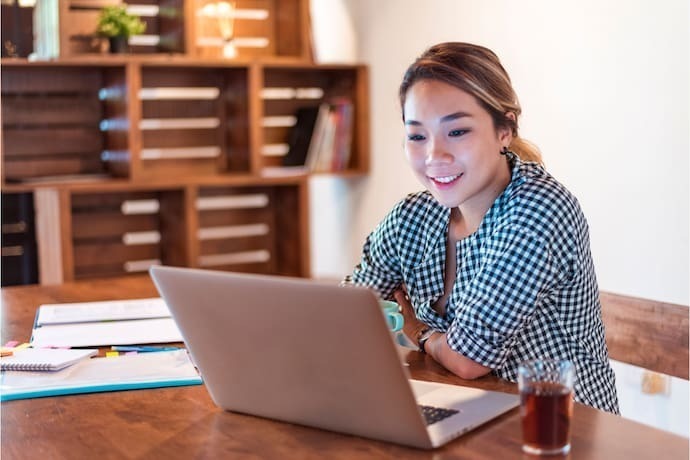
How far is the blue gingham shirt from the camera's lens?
1461 mm

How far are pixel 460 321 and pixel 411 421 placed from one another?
447mm

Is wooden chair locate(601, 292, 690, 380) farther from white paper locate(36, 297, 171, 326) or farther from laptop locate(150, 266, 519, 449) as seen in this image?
white paper locate(36, 297, 171, 326)

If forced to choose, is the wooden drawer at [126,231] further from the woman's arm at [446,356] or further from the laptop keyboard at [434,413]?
the laptop keyboard at [434,413]

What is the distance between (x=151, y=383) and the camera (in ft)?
4.61

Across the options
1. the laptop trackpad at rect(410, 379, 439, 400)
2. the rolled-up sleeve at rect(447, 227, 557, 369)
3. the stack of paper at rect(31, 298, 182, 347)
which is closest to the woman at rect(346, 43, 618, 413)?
the rolled-up sleeve at rect(447, 227, 557, 369)

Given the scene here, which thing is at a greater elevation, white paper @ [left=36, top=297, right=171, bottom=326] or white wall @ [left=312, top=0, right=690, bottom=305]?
white wall @ [left=312, top=0, right=690, bottom=305]

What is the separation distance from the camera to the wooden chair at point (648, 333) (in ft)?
5.32

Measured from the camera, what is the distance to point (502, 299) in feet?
4.79

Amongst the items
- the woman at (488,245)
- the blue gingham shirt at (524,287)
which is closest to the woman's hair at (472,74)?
the woman at (488,245)

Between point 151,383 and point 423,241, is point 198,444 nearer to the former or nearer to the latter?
point 151,383

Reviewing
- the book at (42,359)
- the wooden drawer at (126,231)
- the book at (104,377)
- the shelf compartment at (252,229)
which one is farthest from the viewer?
the shelf compartment at (252,229)

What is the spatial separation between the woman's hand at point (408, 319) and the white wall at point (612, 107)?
1.21 m

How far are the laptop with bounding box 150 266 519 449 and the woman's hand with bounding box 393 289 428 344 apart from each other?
0.37 meters

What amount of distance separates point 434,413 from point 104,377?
547mm
